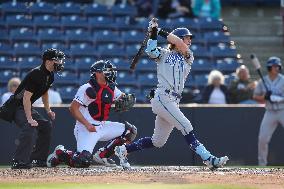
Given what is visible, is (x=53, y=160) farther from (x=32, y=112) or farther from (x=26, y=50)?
(x=26, y=50)

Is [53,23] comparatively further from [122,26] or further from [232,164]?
[232,164]

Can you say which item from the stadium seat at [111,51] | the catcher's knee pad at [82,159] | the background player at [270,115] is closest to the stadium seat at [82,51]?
the stadium seat at [111,51]

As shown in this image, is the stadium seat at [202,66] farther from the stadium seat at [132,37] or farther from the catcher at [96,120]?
the catcher at [96,120]

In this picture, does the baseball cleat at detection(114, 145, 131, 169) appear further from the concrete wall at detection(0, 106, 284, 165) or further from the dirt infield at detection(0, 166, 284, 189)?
the concrete wall at detection(0, 106, 284, 165)

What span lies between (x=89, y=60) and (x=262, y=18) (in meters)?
4.75

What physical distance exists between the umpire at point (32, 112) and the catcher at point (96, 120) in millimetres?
245

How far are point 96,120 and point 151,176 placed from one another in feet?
5.96

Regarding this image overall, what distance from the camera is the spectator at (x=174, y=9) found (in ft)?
64.9

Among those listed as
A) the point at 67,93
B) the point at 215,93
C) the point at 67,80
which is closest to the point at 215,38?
the point at 67,80

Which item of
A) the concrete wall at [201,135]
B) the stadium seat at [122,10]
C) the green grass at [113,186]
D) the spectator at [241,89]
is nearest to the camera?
the green grass at [113,186]

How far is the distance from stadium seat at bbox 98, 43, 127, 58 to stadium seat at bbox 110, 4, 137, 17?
120 cm

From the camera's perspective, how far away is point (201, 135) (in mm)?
15016

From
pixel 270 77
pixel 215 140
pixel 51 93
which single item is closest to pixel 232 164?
pixel 215 140

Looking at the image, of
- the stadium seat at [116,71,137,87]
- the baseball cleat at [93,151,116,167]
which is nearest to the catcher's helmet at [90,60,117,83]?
the baseball cleat at [93,151,116,167]
